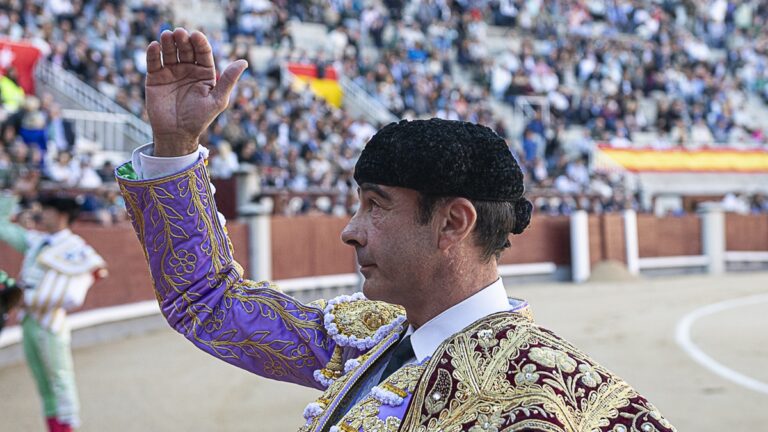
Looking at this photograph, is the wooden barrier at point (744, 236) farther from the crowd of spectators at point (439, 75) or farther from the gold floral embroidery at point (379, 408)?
the gold floral embroidery at point (379, 408)

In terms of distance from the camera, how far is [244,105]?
1060 cm

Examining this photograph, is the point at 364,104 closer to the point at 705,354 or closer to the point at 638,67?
the point at 638,67

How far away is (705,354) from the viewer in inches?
240

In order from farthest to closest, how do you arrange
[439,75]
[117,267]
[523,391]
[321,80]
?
[439,75] → [321,80] → [117,267] → [523,391]

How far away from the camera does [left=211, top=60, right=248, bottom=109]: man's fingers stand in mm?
1365

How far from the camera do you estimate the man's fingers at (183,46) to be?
4.42ft

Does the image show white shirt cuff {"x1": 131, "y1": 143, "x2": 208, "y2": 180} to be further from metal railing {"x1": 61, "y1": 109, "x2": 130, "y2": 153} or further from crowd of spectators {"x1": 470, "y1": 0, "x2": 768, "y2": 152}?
crowd of spectators {"x1": 470, "y1": 0, "x2": 768, "y2": 152}

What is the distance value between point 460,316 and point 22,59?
9.02 meters

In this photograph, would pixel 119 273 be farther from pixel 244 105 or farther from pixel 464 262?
pixel 464 262

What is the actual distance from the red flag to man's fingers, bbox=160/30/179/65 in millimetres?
8339

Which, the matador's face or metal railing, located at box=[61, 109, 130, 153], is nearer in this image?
the matador's face

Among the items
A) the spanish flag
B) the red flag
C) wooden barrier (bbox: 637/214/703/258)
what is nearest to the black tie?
the red flag

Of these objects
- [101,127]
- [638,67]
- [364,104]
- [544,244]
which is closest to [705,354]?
[101,127]

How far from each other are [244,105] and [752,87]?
1263 cm
